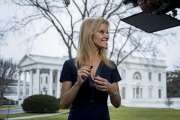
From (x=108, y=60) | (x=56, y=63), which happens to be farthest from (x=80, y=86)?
(x=56, y=63)

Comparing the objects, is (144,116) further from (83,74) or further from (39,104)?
(83,74)

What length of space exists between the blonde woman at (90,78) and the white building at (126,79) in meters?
65.2

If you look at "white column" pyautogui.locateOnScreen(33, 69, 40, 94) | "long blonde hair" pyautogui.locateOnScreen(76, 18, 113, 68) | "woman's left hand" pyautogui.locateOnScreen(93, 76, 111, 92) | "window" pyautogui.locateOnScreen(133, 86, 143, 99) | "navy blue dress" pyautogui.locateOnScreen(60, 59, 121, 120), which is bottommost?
"window" pyautogui.locateOnScreen(133, 86, 143, 99)

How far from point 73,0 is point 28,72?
53.6 metres

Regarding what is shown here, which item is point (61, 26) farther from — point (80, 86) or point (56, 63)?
point (56, 63)

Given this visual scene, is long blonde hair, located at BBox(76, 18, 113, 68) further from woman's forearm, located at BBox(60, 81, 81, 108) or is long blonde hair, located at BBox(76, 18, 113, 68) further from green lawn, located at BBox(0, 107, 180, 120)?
green lawn, located at BBox(0, 107, 180, 120)

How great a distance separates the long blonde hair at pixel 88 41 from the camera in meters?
2.56

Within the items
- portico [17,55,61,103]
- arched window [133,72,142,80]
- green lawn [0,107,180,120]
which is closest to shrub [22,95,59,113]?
green lawn [0,107,180,120]

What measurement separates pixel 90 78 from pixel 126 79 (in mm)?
91269

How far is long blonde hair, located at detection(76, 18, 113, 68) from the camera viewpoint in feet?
8.39

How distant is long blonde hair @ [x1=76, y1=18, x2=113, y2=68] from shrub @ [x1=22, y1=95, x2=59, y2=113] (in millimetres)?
30763

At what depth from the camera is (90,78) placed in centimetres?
245

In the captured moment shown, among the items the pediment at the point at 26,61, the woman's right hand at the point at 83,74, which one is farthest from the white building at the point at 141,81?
the woman's right hand at the point at 83,74

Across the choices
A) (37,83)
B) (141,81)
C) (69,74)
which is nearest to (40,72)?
(37,83)
